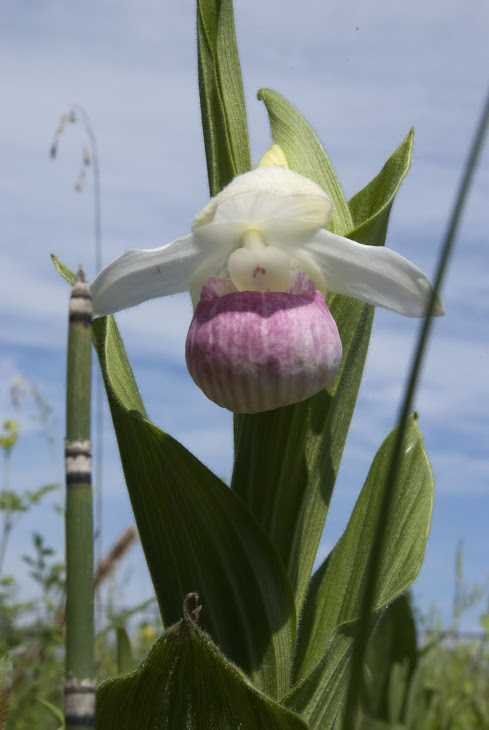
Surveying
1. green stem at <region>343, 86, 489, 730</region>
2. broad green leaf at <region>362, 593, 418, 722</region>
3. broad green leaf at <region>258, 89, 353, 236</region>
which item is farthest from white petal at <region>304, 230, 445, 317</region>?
broad green leaf at <region>362, 593, 418, 722</region>

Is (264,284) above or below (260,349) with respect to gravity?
above

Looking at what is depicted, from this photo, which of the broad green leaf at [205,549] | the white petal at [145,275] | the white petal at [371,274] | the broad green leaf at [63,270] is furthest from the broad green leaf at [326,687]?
the broad green leaf at [63,270]

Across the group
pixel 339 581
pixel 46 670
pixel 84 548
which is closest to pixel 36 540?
pixel 46 670

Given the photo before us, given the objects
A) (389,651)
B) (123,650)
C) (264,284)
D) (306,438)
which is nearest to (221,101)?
(264,284)

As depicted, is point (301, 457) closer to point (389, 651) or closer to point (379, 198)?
point (379, 198)

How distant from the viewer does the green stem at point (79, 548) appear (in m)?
0.76

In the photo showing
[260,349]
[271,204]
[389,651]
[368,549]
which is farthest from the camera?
[389,651]

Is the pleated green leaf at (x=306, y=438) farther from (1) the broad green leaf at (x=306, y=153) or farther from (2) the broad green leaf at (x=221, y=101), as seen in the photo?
(2) the broad green leaf at (x=221, y=101)

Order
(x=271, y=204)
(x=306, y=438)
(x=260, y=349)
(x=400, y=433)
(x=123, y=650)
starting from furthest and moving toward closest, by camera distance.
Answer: (x=123, y=650) < (x=306, y=438) < (x=271, y=204) < (x=260, y=349) < (x=400, y=433)

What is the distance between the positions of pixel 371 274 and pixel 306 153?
39 centimetres

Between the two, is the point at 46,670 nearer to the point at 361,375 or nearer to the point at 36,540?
the point at 36,540

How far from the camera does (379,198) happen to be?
1.96 meters

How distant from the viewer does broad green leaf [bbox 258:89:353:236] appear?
1.93m

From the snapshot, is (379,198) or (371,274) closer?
(371,274)
